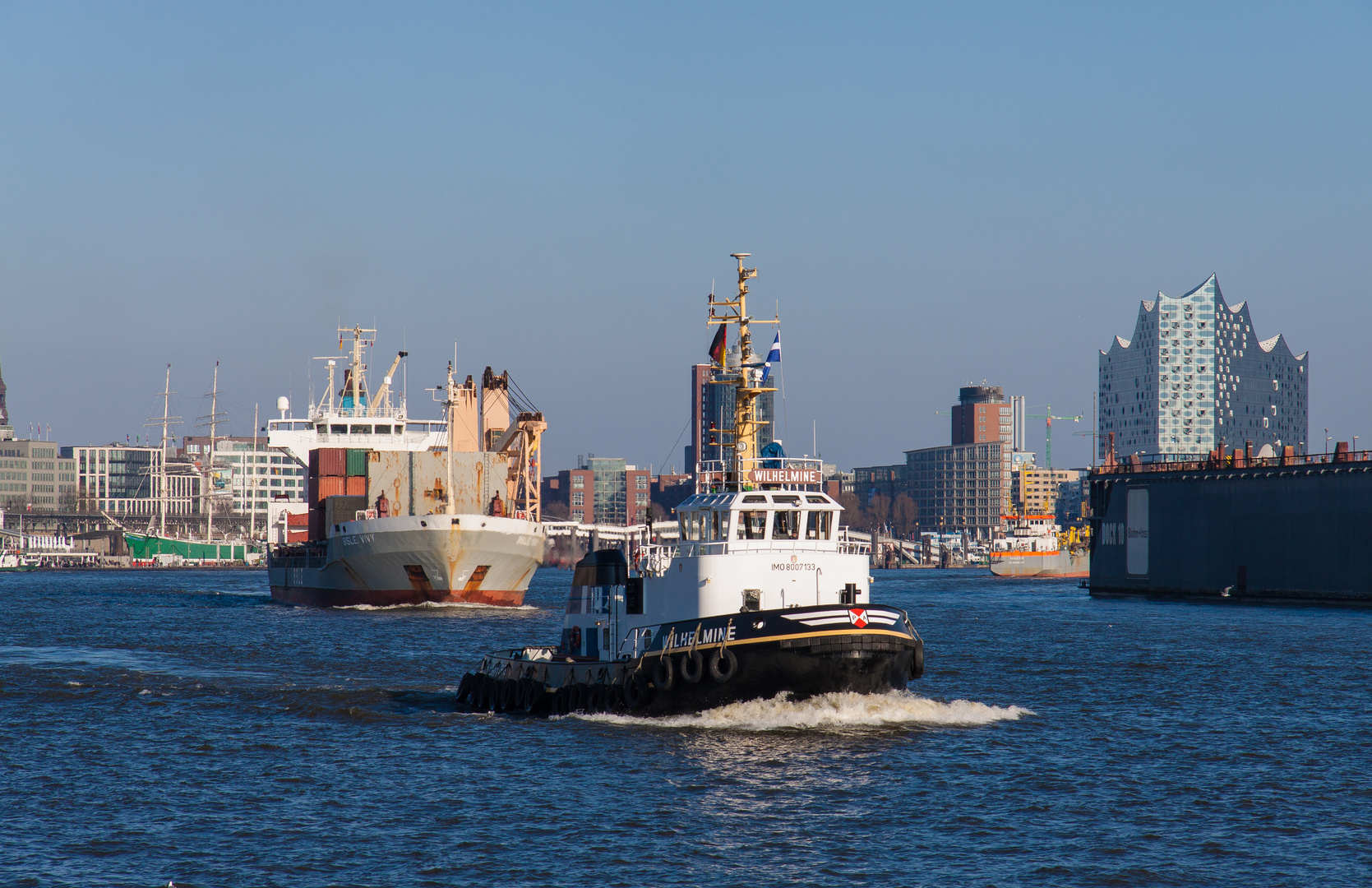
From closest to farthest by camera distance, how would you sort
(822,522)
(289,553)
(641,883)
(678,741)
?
1. (641,883)
2. (678,741)
3. (822,522)
4. (289,553)

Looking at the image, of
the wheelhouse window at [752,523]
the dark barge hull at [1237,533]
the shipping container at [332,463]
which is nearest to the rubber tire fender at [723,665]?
the wheelhouse window at [752,523]

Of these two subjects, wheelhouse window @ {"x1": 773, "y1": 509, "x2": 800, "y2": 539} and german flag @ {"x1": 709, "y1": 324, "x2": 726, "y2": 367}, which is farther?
german flag @ {"x1": 709, "y1": 324, "x2": 726, "y2": 367}

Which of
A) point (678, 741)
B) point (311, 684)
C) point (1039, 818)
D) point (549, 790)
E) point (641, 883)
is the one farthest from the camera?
point (311, 684)

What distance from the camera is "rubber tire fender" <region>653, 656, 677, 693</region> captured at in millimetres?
30656

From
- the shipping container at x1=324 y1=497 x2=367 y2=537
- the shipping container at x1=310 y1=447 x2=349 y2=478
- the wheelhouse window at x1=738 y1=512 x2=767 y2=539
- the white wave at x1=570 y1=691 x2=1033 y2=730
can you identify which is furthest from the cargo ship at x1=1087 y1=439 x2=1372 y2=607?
the wheelhouse window at x1=738 y1=512 x2=767 y2=539

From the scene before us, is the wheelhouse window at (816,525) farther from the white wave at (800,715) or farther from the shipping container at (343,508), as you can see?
the shipping container at (343,508)

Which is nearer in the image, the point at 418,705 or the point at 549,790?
the point at 549,790

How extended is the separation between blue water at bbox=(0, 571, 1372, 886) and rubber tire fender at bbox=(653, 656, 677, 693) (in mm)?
970

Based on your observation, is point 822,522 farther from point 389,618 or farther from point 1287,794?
point 389,618

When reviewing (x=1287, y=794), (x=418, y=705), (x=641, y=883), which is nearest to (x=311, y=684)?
(x=418, y=705)

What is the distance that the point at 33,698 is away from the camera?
3959 centimetres

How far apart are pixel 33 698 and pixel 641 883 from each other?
26.6 metres

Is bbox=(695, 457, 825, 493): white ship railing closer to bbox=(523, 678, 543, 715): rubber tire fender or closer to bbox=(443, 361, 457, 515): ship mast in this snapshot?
bbox=(523, 678, 543, 715): rubber tire fender

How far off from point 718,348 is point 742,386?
132 centimetres
